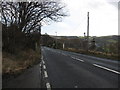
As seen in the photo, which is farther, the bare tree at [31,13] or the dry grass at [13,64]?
the bare tree at [31,13]

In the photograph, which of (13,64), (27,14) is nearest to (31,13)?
(27,14)

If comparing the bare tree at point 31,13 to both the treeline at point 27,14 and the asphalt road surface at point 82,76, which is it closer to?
the treeline at point 27,14

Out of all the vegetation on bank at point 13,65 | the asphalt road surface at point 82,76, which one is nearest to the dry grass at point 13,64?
the vegetation on bank at point 13,65

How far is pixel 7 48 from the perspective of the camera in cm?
Result: 2511

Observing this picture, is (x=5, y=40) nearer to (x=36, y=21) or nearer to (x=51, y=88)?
(x=36, y=21)

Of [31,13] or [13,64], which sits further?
[31,13]

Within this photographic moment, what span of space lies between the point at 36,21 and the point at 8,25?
10.8m

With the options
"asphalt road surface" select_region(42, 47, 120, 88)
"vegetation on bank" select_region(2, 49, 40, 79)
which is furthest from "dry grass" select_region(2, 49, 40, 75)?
"asphalt road surface" select_region(42, 47, 120, 88)

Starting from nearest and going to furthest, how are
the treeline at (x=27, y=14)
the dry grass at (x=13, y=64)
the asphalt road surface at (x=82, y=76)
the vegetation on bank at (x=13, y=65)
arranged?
the asphalt road surface at (x=82, y=76), the vegetation on bank at (x=13, y=65), the dry grass at (x=13, y=64), the treeline at (x=27, y=14)

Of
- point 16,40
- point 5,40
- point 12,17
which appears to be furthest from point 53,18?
point 5,40

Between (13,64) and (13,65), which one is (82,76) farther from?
(13,64)

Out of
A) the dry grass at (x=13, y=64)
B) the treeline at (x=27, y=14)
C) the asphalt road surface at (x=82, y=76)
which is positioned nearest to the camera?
the asphalt road surface at (x=82, y=76)

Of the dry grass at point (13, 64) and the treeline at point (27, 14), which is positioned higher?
the treeline at point (27, 14)

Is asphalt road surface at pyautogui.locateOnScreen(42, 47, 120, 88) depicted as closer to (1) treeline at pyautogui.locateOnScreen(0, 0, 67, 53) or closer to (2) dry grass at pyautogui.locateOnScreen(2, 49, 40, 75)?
(2) dry grass at pyautogui.locateOnScreen(2, 49, 40, 75)
